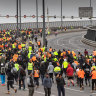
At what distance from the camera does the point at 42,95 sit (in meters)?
20.9

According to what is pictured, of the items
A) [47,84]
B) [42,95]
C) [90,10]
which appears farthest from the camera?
[90,10]

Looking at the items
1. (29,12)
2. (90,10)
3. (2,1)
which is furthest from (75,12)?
(90,10)

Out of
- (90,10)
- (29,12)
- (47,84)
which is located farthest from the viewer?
(29,12)

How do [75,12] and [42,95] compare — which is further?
[75,12]

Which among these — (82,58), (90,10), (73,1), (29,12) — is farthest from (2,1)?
(82,58)

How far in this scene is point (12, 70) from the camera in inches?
895

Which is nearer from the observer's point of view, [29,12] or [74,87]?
[74,87]

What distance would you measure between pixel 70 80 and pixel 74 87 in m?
0.60

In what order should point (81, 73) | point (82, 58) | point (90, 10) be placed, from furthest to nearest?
point (90, 10), point (82, 58), point (81, 73)

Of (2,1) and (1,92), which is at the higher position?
(2,1)

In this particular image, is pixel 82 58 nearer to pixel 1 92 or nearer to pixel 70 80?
pixel 70 80

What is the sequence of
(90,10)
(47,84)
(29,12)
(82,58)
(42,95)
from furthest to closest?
(29,12) → (90,10) → (82,58) → (42,95) → (47,84)

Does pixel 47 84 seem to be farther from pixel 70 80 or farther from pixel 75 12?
pixel 75 12

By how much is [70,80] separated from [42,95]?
349cm
